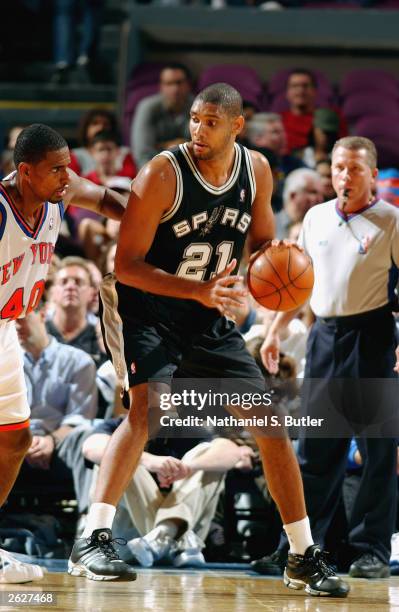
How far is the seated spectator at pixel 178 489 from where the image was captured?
5676 millimetres

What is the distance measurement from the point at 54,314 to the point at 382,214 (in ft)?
8.92

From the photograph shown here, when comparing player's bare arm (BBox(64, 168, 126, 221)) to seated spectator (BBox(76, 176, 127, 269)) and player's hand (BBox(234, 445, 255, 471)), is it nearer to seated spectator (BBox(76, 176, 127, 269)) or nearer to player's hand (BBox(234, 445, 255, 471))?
player's hand (BBox(234, 445, 255, 471))

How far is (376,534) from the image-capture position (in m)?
5.20

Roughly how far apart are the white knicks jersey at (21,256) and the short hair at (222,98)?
2.71 feet

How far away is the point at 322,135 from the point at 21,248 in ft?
19.0

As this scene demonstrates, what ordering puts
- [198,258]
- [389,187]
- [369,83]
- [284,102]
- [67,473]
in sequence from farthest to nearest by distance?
[369,83] < [284,102] < [389,187] < [67,473] < [198,258]

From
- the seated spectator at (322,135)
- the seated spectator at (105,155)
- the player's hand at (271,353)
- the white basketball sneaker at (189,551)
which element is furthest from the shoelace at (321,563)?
the seated spectator at (322,135)

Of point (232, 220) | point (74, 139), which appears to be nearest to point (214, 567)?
point (232, 220)

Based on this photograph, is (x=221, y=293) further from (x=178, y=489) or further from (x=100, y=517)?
(x=178, y=489)

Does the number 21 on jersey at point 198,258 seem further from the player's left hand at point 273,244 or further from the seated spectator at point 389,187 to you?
the seated spectator at point 389,187

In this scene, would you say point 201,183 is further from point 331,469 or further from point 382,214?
point 331,469

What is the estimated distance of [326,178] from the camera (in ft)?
28.2

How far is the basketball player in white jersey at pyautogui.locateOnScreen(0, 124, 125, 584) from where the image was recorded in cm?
427

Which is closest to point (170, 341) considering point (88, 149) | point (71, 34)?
point (88, 149)
